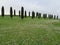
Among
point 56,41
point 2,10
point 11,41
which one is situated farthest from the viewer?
point 2,10

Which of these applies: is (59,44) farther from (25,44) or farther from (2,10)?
(2,10)

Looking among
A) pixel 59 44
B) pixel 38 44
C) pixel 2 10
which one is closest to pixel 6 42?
pixel 38 44

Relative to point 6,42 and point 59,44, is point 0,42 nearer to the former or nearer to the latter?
point 6,42

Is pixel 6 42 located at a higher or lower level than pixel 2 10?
lower

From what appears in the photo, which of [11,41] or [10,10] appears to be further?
[10,10]

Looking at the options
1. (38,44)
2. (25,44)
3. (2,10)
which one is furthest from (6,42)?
(2,10)

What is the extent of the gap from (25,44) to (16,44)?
0.91 metres

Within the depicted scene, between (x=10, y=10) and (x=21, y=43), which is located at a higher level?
(x=10, y=10)

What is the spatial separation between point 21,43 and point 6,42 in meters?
1.56

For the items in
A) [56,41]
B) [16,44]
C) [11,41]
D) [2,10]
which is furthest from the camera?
[2,10]

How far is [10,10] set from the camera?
190 feet

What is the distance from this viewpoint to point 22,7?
56750 mm

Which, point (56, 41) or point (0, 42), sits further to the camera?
point (56, 41)

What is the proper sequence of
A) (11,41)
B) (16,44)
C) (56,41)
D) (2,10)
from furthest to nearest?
(2,10) → (56,41) → (11,41) → (16,44)
